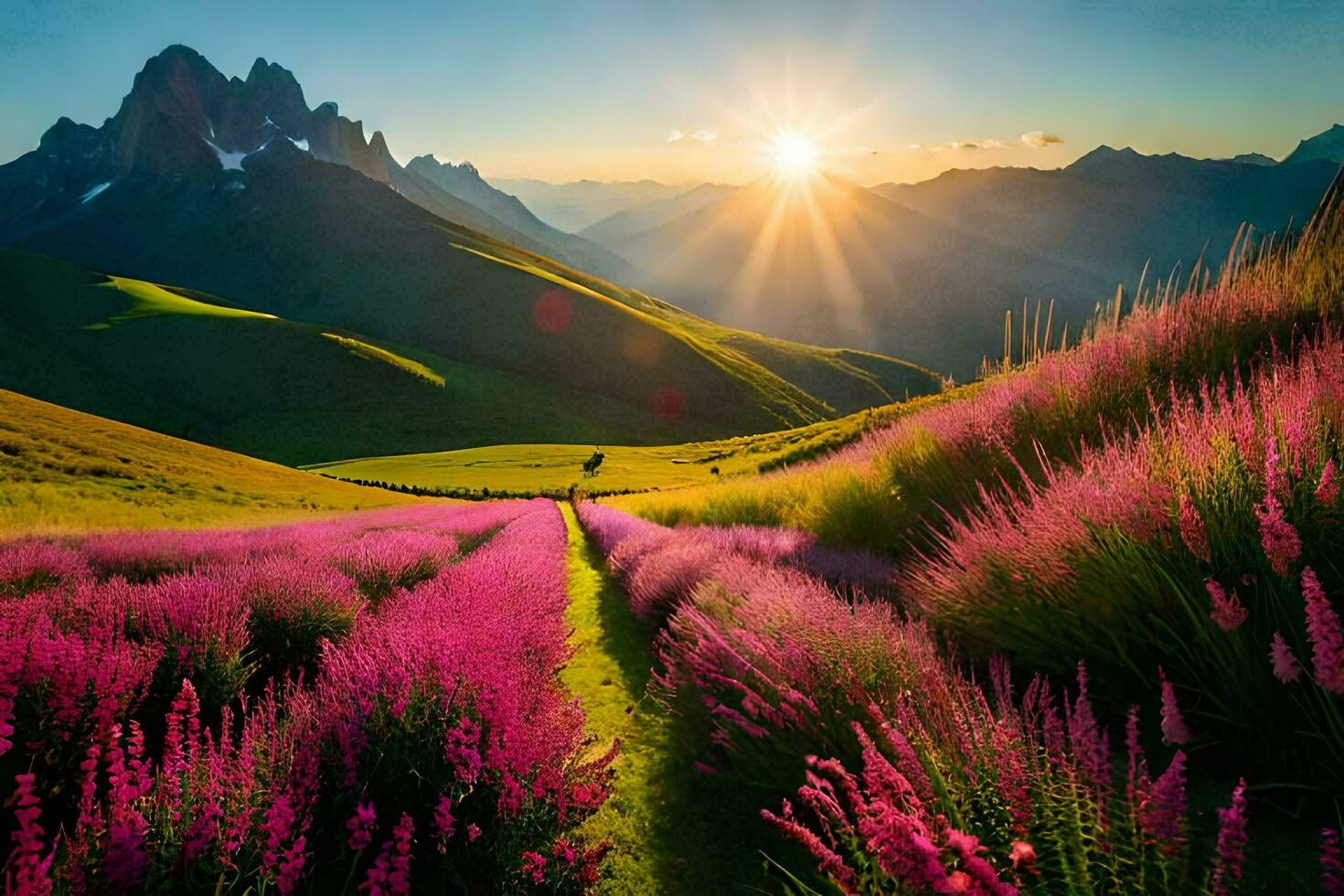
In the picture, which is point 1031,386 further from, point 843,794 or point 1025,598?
point 843,794

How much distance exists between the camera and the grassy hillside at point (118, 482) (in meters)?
17.8

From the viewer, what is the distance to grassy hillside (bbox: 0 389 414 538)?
17.8 metres

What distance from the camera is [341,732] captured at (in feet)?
9.61

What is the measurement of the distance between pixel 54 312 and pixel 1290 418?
553ft

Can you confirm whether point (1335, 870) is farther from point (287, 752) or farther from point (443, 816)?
point (287, 752)

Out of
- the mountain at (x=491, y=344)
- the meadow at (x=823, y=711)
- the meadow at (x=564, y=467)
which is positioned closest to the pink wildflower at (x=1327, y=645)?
the meadow at (x=823, y=711)

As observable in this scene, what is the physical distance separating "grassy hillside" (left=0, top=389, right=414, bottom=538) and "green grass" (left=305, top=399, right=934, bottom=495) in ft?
67.0

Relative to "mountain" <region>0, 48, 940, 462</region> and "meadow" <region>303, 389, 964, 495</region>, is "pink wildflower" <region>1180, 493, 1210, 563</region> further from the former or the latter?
"mountain" <region>0, 48, 940, 462</region>

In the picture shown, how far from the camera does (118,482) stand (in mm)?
21453

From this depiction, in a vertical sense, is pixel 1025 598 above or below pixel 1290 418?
below

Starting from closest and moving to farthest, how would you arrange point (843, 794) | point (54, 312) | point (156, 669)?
point (843, 794)
point (156, 669)
point (54, 312)

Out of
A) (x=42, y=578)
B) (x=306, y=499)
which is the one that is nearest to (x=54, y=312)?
(x=306, y=499)

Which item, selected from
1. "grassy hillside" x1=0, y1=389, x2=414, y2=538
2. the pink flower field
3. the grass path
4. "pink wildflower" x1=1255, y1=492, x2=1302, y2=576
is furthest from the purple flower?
"grassy hillside" x1=0, y1=389, x2=414, y2=538

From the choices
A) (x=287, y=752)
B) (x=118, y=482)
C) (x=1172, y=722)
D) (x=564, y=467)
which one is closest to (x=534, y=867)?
(x=287, y=752)
